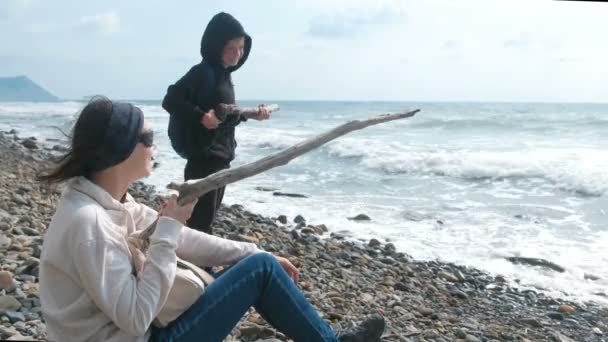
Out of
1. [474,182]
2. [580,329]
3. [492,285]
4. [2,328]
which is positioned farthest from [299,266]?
[474,182]

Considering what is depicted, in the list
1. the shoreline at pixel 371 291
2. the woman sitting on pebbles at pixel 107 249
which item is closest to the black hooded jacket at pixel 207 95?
the shoreline at pixel 371 291

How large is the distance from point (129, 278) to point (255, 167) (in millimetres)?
649

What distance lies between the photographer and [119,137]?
81.7 inches

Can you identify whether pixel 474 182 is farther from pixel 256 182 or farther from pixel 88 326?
pixel 88 326

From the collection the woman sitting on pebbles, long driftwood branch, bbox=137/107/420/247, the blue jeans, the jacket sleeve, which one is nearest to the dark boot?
the blue jeans

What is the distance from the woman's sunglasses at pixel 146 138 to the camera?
2.14 m

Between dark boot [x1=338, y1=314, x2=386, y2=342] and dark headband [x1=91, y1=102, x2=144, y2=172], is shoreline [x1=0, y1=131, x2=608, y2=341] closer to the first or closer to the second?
dark boot [x1=338, y1=314, x2=386, y2=342]

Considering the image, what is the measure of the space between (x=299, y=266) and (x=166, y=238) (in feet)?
14.2

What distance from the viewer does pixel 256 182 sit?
13492 millimetres

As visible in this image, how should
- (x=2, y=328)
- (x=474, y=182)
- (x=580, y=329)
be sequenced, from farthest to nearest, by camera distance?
(x=474, y=182) → (x=580, y=329) → (x=2, y=328)

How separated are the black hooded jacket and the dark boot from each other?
1.55 meters

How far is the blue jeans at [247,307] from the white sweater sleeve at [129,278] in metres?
0.22

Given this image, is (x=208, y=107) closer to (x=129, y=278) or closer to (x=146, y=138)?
(x=146, y=138)

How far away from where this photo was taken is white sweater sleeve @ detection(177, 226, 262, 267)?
2.62 metres
